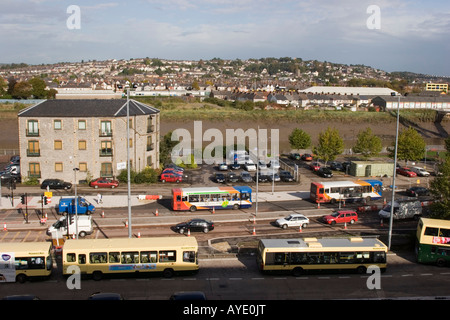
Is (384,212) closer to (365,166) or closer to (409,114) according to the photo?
(365,166)

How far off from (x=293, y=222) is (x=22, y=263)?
15.7 metres

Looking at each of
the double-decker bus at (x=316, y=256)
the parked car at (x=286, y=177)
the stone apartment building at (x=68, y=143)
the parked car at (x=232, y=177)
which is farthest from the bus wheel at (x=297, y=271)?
the stone apartment building at (x=68, y=143)

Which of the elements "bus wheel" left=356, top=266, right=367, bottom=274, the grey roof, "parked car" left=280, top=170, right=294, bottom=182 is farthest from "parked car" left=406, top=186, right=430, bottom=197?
the grey roof

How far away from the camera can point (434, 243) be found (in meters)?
21.1

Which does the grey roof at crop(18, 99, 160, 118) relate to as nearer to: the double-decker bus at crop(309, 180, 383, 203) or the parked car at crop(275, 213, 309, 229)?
the double-decker bus at crop(309, 180, 383, 203)

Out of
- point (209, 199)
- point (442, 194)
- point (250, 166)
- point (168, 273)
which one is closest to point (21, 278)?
point (168, 273)

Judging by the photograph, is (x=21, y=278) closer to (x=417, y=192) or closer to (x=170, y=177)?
(x=170, y=177)

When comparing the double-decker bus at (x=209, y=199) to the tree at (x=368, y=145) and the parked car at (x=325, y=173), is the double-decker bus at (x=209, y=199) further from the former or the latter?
the tree at (x=368, y=145)

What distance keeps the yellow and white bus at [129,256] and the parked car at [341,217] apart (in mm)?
12035

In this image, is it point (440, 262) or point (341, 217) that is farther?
point (341, 217)

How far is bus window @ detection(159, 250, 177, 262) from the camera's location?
19.0 meters

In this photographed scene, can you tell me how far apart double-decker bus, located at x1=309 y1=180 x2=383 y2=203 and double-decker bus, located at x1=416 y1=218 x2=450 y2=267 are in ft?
38.1

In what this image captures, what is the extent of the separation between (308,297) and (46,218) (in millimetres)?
18703

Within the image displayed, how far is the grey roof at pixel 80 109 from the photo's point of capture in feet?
127
